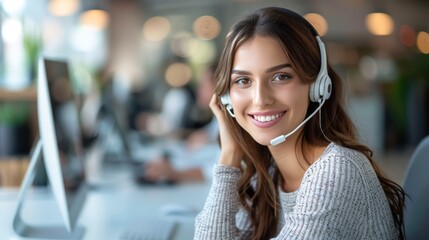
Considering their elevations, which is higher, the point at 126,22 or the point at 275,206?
the point at 275,206

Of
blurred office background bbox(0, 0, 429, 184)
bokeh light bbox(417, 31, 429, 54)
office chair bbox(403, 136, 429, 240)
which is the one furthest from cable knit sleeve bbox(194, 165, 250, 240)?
bokeh light bbox(417, 31, 429, 54)

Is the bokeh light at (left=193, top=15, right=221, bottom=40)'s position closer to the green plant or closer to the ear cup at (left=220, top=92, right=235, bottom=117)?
the green plant

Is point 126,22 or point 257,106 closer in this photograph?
point 257,106

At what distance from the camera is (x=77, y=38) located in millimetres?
8992

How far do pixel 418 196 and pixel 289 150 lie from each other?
380mm

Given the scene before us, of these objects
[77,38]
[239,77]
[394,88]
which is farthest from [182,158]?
[77,38]

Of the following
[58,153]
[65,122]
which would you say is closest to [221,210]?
[58,153]

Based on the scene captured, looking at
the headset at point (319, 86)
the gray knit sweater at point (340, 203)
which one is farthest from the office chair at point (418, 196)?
the headset at point (319, 86)

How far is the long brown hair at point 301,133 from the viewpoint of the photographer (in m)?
1.10

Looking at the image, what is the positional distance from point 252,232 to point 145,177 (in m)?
1.08

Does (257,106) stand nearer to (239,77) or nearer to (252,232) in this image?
(239,77)

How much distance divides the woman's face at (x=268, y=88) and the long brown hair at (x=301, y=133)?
0.8 inches

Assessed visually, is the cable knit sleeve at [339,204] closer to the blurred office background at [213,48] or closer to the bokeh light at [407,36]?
the blurred office background at [213,48]

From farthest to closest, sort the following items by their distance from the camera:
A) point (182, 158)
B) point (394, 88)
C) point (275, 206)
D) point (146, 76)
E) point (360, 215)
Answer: point (146, 76) < point (394, 88) < point (182, 158) < point (275, 206) < point (360, 215)
